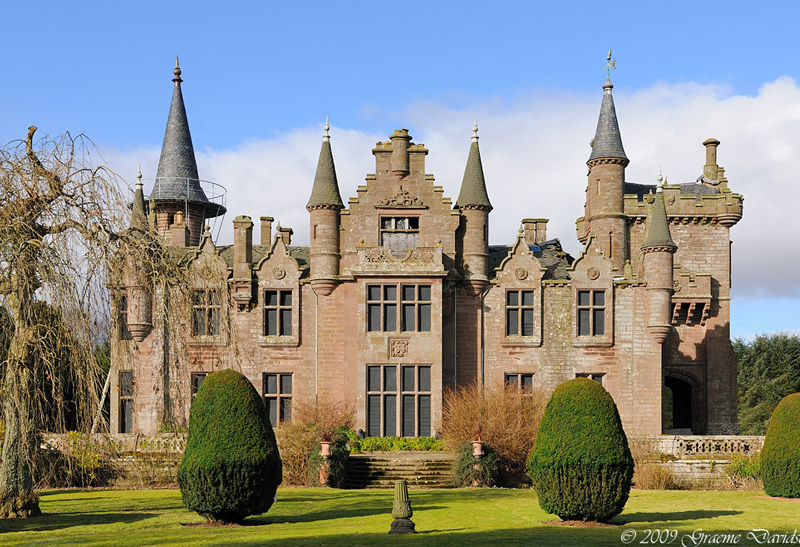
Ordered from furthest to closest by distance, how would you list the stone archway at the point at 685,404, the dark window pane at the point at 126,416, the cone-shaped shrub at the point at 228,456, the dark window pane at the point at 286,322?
the stone archway at the point at 685,404
the dark window pane at the point at 126,416
the dark window pane at the point at 286,322
the cone-shaped shrub at the point at 228,456

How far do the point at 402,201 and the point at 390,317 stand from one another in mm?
4534

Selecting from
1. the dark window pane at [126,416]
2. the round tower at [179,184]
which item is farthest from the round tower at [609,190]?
the dark window pane at [126,416]

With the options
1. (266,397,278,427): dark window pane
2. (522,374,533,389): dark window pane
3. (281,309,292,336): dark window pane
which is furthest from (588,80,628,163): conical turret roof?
(266,397,278,427): dark window pane

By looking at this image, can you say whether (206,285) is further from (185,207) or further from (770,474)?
(185,207)

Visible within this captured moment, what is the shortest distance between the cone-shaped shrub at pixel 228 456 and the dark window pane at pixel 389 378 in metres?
16.4

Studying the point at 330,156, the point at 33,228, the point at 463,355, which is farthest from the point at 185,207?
the point at 33,228

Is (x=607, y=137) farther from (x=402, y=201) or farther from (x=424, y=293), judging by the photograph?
(x=424, y=293)

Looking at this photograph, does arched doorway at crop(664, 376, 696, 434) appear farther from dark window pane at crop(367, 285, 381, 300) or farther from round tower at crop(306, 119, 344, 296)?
round tower at crop(306, 119, 344, 296)

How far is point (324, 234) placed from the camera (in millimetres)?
36562

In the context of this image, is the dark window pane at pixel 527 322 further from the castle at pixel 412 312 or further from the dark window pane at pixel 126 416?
the dark window pane at pixel 126 416

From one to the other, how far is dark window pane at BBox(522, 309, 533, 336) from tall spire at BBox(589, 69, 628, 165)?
7.89m

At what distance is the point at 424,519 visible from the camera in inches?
805

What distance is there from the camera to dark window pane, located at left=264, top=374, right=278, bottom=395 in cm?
3722

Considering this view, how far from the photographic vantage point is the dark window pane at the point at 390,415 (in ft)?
115
